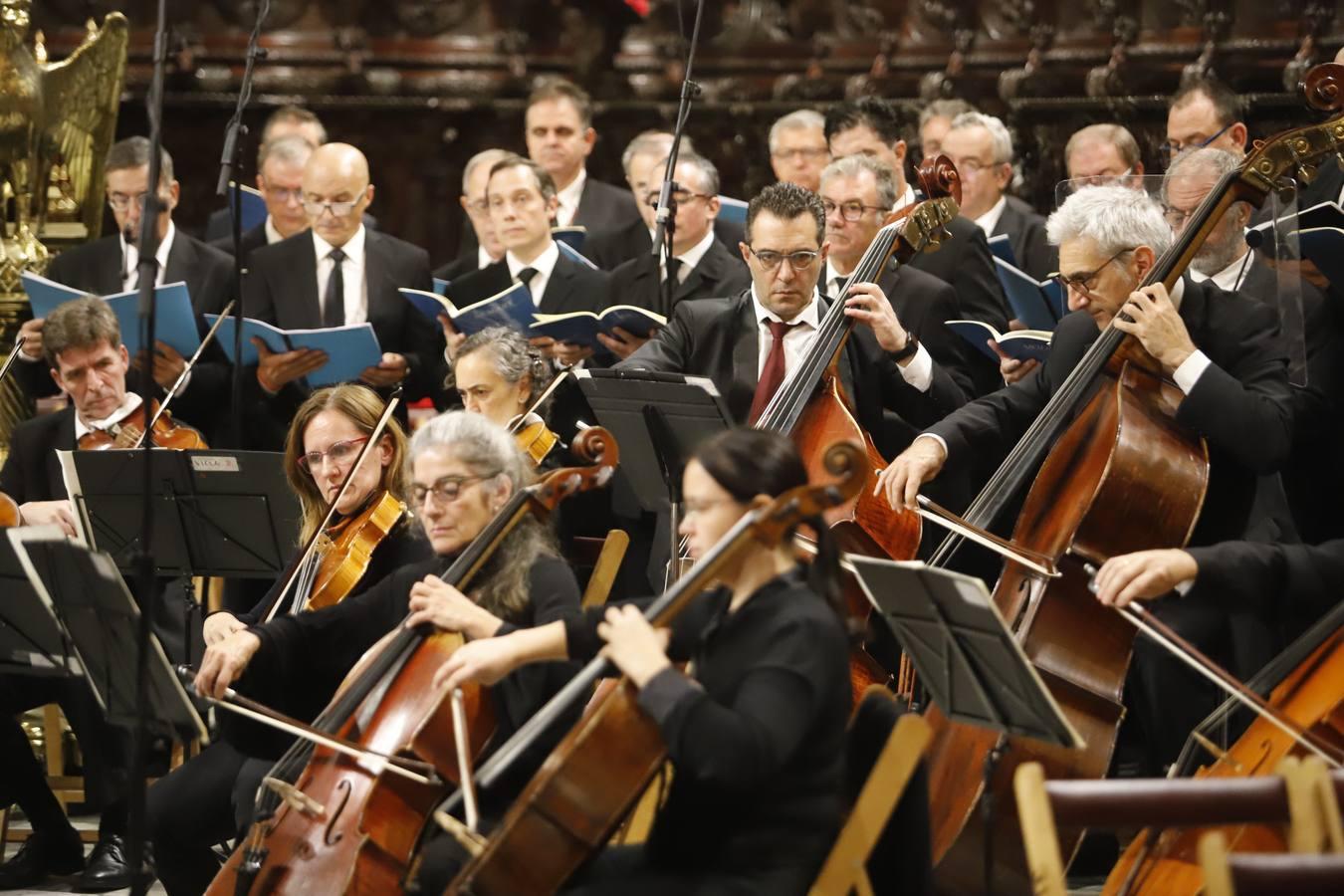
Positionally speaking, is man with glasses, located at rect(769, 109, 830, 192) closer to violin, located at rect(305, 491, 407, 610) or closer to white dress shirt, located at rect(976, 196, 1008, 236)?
white dress shirt, located at rect(976, 196, 1008, 236)

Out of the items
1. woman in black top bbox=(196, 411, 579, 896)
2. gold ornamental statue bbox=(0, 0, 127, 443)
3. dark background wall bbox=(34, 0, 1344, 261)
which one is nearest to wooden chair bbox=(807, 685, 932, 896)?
woman in black top bbox=(196, 411, 579, 896)

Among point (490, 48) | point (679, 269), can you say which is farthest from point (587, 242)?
point (490, 48)

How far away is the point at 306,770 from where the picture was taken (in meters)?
3.33

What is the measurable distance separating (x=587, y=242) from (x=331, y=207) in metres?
0.86

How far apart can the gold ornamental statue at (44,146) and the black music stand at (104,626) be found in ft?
7.75

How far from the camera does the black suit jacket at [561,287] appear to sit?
547cm

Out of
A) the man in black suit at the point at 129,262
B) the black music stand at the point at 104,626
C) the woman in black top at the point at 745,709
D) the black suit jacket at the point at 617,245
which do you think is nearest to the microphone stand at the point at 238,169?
the man in black suit at the point at 129,262

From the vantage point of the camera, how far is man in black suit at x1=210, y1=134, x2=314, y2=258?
663 centimetres

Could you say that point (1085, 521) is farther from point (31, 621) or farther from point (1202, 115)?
point (1202, 115)

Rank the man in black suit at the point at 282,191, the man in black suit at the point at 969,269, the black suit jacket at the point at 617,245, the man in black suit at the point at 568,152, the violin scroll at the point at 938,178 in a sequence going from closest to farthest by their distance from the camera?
the violin scroll at the point at 938,178, the man in black suit at the point at 969,269, the black suit jacket at the point at 617,245, the man in black suit at the point at 282,191, the man in black suit at the point at 568,152

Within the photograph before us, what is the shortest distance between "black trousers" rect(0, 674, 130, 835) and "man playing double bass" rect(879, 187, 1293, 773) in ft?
6.79

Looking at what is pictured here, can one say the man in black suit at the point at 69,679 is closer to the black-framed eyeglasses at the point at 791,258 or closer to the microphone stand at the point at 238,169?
the microphone stand at the point at 238,169

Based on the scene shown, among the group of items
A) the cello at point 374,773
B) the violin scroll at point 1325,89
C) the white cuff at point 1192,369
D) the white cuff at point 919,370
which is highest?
the violin scroll at point 1325,89

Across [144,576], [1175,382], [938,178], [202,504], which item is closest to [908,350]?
[938,178]
